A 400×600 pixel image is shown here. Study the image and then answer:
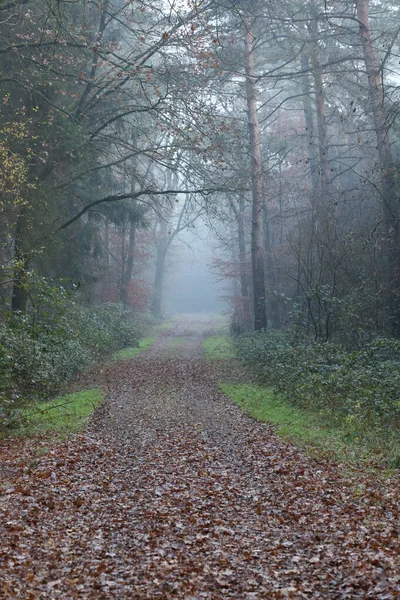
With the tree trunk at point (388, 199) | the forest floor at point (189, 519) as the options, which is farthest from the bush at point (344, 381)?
the tree trunk at point (388, 199)

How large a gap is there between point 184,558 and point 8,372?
21.9 ft

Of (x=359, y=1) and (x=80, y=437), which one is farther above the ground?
(x=359, y=1)

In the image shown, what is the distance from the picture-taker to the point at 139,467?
27.0ft

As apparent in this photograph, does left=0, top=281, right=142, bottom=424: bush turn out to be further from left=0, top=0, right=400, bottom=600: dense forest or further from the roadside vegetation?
the roadside vegetation

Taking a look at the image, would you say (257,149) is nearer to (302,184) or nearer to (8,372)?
(302,184)

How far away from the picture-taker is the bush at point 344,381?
9.80m

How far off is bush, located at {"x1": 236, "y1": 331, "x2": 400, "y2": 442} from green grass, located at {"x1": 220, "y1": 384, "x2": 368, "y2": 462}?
0.26 metres

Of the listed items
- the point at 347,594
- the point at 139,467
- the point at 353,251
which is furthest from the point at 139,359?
the point at 347,594

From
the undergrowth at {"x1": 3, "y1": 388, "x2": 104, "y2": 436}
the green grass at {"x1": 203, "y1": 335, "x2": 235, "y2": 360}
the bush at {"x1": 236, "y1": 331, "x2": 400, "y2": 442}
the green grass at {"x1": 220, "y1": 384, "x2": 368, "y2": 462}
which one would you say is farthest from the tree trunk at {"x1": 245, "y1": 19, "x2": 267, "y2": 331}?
the undergrowth at {"x1": 3, "y1": 388, "x2": 104, "y2": 436}

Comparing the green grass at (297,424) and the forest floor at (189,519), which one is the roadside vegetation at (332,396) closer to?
the green grass at (297,424)

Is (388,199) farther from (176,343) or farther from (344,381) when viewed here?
(176,343)

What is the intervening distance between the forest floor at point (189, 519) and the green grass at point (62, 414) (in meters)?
0.47

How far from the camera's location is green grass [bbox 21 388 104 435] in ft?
33.8

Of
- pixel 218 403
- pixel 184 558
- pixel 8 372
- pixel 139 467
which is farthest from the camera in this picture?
pixel 218 403
